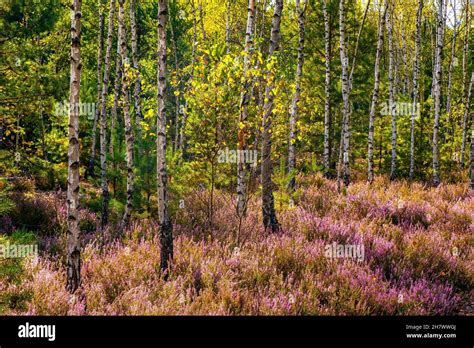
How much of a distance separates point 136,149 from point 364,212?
5.96m

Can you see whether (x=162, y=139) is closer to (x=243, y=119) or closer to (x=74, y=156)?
(x=74, y=156)

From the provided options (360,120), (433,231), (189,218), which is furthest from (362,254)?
(360,120)

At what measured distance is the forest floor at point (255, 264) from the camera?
5.35 metres

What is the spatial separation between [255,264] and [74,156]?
3.14 meters

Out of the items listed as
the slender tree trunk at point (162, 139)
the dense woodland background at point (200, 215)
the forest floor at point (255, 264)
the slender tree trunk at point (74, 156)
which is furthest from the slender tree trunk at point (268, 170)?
the slender tree trunk at point (74, 156)

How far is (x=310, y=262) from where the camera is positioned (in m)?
7.00

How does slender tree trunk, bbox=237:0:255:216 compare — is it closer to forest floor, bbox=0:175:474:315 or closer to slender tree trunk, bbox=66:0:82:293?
forest floor, bbox=0:175:474:315

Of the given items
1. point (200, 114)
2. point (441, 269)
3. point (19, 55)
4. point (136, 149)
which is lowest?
point (441, 269)

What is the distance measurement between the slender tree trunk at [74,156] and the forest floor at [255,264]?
0.28m

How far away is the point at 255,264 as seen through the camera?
6.55 meters

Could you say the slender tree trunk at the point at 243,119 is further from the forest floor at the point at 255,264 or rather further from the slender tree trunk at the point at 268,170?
the forest floor at the point at 255,264

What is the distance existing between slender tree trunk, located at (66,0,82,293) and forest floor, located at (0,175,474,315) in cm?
28

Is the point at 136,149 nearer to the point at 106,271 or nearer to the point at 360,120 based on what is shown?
the point at 106,271

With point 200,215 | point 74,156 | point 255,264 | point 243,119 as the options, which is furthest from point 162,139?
point 200,215
